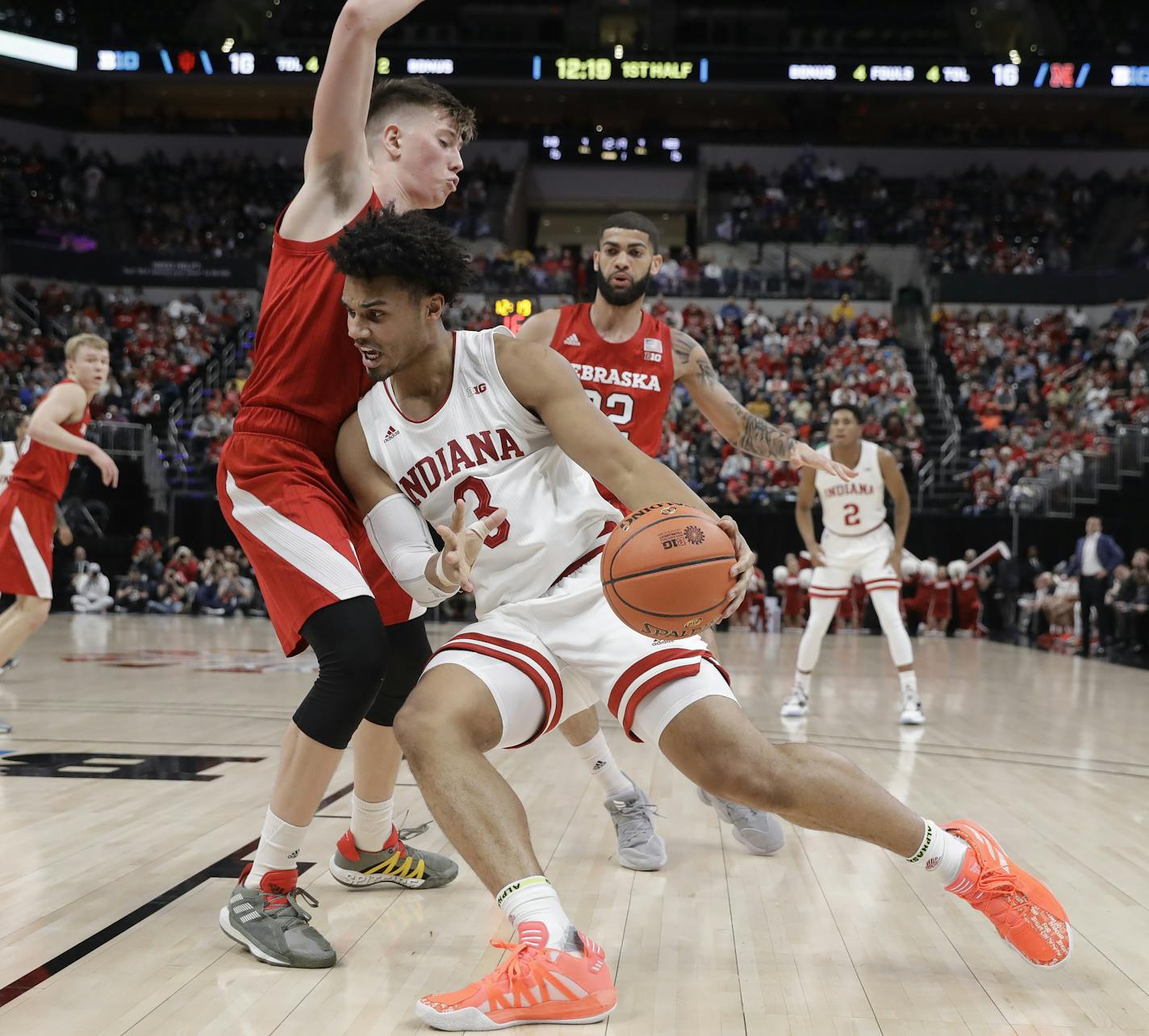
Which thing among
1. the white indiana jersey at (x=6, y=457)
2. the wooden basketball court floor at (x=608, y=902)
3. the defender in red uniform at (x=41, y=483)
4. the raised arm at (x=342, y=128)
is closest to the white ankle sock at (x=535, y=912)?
the wooden basketball court floor at (x=608, y=902)

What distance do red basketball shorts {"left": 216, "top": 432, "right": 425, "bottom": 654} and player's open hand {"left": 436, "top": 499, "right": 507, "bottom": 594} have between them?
35 cm

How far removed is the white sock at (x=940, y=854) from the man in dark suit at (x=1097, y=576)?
12.4 m

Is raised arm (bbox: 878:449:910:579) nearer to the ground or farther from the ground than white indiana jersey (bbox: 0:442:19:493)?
nearer to the ground

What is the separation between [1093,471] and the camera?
1788 centimetres

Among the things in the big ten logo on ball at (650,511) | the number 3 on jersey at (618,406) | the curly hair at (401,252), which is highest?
the curly hair at (401,252)

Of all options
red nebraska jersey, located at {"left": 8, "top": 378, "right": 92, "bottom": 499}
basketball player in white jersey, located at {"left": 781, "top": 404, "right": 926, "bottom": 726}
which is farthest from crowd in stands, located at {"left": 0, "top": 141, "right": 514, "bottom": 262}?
red nebraska jersey, located at {"left": 8, "top": 378, "right": 92, "bottom": 499}

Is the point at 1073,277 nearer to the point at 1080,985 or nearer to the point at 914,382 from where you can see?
the point at 914,382

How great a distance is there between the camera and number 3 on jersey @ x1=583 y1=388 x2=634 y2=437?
5.50 meters

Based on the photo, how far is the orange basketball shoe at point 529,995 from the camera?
2.71 metres

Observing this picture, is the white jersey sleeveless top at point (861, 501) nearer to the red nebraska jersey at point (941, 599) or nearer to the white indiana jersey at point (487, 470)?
the white indiana jersey at point (487, 470)

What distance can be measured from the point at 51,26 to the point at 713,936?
109 feet

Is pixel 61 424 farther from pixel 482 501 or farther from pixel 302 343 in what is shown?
pixel 482 501

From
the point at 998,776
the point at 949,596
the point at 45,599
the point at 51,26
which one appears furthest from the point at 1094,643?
the point at 51,26

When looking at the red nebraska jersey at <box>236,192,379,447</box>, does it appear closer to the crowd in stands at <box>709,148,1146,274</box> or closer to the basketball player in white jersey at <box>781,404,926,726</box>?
Answer: the basketball player in white jersey at <box>781,404,926,726</box>
